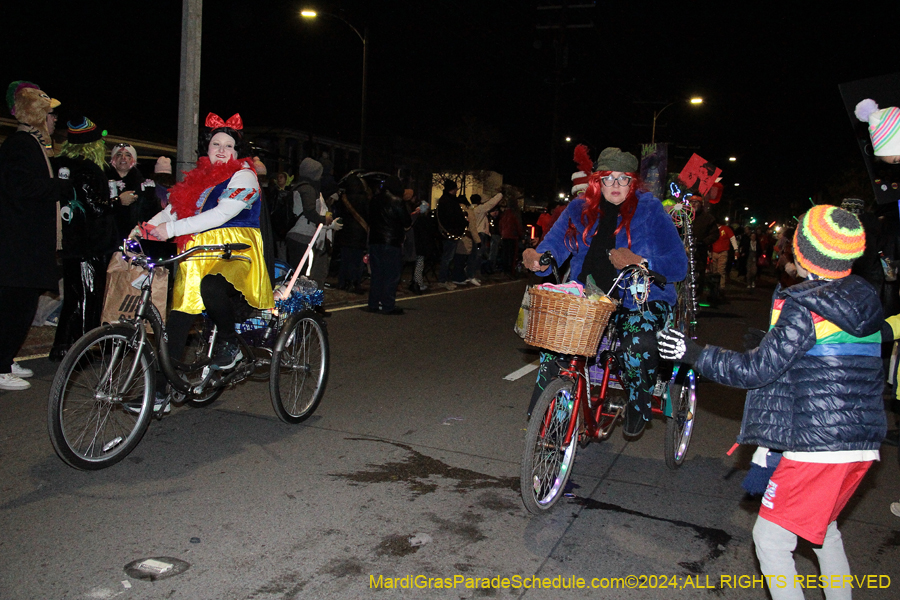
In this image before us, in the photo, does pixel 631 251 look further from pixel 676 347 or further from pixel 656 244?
pixel 676 347

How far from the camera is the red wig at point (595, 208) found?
15.4ft

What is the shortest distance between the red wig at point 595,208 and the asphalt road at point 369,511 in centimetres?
157

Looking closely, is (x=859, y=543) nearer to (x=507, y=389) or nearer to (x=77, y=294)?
(x=507, y=389)

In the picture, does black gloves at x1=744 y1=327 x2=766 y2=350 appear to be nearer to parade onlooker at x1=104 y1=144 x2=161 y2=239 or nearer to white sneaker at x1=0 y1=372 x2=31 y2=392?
white sneaker at x1=0 y1=372 x2=31 y2=392

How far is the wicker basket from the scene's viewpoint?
3.74 m

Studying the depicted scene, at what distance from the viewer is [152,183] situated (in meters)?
7.70

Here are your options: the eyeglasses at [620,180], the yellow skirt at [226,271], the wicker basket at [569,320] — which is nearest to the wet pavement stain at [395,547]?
the wicker basket at [569,320]

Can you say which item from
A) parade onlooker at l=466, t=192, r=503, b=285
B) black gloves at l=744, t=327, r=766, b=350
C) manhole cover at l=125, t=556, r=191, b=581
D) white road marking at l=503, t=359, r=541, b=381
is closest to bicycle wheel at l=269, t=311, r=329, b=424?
manhole cover at l=125, t=556, r=191, b=581

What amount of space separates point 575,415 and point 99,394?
275 centimetres

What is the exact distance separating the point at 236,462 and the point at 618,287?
2.62 metres

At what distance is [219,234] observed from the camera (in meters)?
5.00

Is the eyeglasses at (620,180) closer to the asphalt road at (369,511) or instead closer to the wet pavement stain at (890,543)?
the asphalt road at (369,511)

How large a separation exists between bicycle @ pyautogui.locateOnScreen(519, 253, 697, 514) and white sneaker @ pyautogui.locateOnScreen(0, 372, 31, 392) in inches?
167

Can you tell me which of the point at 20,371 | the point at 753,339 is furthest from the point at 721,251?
the point at 753,339
